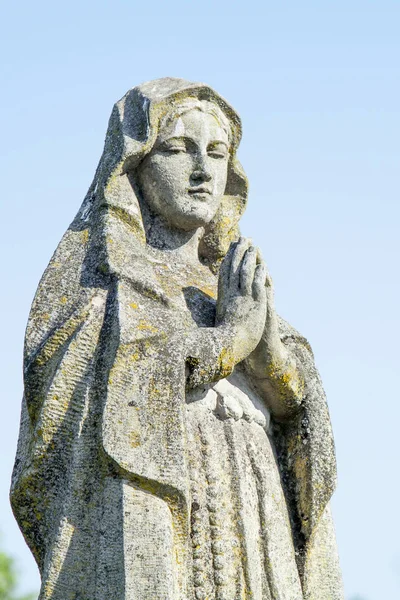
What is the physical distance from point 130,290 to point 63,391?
2.56ft

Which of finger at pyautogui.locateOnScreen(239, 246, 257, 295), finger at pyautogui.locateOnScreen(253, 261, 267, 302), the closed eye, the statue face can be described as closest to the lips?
the statue face

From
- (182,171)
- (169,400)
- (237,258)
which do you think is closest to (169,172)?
(182,171)

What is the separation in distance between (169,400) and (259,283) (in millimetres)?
1069

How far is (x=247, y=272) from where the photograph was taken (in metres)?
8.93

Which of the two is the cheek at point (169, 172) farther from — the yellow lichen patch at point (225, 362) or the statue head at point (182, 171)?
the yellow lichen patch at point (225, 362)

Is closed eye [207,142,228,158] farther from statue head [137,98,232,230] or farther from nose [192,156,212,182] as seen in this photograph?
nose [192,156,212,182]

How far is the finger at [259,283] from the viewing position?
888 centimetres

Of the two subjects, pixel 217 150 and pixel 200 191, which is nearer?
pixel 200 191

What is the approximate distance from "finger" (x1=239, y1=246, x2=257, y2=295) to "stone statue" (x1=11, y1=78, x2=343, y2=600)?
14 mm

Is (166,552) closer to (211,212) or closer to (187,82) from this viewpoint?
(211,212)

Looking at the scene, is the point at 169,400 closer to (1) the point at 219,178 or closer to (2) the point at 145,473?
(2) the point at 145,473

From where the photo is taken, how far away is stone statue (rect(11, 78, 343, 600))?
812cm

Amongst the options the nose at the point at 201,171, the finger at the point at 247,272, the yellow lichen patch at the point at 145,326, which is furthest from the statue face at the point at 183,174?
the yellow lichen patch at the point at 145,326

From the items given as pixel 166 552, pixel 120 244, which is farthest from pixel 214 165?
pixel 166 552
